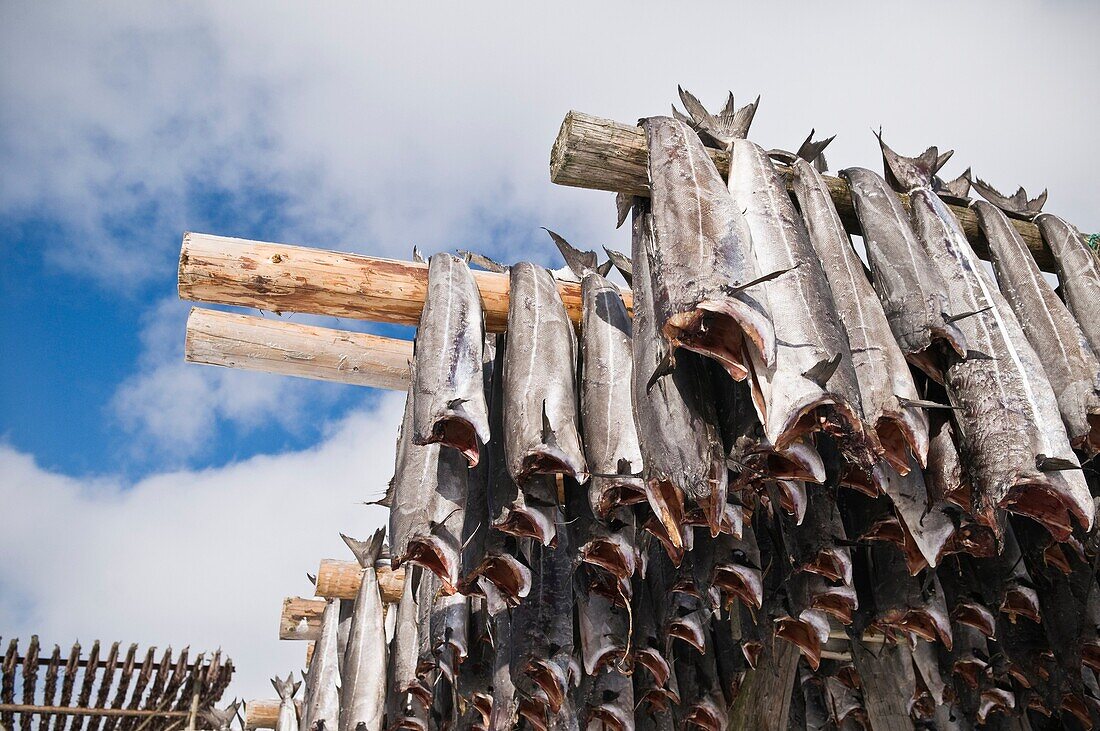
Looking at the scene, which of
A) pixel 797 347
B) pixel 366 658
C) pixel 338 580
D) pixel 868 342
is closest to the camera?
pixel 797 347

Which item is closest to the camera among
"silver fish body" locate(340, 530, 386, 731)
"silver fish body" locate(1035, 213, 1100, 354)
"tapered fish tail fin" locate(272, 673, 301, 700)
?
"silver fish body" locate(1035, 213, 1100, 354)

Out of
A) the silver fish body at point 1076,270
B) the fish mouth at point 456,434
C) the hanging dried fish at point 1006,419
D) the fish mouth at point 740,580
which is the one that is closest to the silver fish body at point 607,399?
the fish mouth at point 456,434

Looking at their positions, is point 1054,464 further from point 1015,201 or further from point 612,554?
point 1015,201

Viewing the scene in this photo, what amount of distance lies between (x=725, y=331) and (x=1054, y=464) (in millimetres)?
979

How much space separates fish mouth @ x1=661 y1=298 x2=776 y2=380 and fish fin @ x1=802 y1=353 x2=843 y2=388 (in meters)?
0.10

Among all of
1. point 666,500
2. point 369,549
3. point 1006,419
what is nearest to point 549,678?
point 666,500

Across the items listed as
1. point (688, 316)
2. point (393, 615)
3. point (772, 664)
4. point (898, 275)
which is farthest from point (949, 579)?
point (393, 615)

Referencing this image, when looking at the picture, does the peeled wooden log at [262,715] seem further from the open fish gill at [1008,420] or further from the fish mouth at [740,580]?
the open fish gill at [1008,420]

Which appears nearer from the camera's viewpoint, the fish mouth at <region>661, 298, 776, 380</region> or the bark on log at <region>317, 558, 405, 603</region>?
the fish mouth at <region>661, 298, 776, 380</region>

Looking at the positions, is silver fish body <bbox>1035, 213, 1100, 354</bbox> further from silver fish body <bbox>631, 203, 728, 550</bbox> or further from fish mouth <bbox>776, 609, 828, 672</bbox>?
silver fish body <bbox>631, 203, 728, 550</bbox>

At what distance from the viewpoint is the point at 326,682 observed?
6074mm

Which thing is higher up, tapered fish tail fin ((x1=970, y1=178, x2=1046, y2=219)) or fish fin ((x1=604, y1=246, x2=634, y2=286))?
tapered fish tail fin ((x1=970, y1=178, x2=1046, y2=219))

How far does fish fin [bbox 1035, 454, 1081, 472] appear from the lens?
7.09ft

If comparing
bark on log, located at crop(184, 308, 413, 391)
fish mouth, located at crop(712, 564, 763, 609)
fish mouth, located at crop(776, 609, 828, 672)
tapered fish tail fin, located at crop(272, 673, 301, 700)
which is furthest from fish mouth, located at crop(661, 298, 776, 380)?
tapered fish tail fin, located at crop(272, 673, 301, 700)
